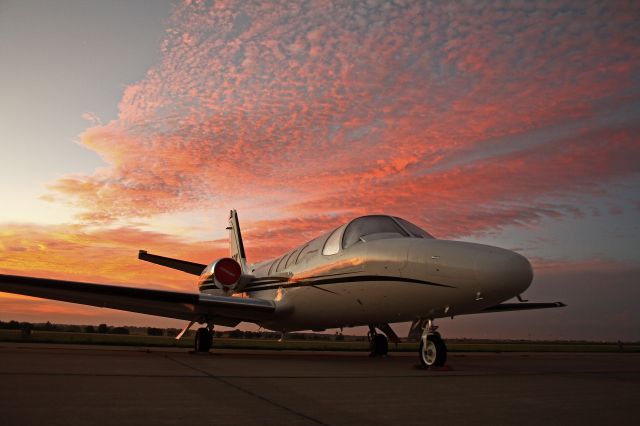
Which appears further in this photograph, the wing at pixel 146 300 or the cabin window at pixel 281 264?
the cabin window at pixel 281 264

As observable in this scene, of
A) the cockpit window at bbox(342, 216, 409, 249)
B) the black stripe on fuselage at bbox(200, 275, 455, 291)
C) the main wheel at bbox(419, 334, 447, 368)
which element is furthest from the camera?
the cockpit window at bbox(342, 216, 409, 249)

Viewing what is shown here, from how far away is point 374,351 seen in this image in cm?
1459

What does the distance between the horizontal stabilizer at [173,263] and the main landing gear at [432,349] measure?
1119 cm

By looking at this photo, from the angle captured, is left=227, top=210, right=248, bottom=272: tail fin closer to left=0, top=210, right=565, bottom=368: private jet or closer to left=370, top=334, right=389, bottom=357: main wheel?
left=0, top=210, right=565, bottom=368: private jet

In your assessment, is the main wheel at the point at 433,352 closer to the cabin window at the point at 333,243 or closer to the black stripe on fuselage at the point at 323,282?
the black stripe on fuselage at the point at 323,282

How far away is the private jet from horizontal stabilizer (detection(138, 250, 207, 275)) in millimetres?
71

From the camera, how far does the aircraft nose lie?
7.67 metres

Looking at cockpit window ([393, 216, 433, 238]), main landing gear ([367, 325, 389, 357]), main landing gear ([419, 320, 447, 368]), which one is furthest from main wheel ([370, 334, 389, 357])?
main landing gear ([419, 320, 447, 368])

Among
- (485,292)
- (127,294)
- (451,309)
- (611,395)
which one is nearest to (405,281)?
(451,309)

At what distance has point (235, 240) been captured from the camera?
24.8 metres

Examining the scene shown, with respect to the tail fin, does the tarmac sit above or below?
below

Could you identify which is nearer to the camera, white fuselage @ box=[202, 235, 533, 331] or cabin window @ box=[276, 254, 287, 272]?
white fuselage @ box=[202, 235, 533, 331]

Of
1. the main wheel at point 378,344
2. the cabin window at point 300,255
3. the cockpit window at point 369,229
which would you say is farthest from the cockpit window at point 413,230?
the main wheel at point 378,344

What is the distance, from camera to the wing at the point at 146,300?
11.6 metres
